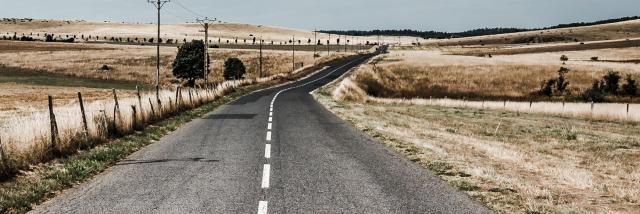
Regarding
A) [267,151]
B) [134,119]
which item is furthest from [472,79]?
[267,151]

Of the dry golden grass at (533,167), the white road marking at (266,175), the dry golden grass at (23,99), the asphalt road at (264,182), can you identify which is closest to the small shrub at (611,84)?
the dry golden grass at (533,167)

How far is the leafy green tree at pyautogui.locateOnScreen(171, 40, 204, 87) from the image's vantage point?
276ft

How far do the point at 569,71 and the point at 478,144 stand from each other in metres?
61.6

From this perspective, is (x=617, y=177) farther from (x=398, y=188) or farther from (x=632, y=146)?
(x=632, y=146)

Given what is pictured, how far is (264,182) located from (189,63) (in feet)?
255

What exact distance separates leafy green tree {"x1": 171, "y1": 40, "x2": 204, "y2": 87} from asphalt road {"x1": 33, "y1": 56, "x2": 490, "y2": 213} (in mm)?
70800

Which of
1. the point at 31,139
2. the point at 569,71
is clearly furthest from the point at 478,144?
the point at 569,71

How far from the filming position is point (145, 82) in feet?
265

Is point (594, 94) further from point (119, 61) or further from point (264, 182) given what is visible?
point (119, 61)

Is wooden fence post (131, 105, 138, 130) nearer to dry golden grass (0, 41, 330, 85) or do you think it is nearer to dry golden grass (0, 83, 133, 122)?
dry golden grass (0, 83, 133, 122)

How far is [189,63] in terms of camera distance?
84250 millimetres

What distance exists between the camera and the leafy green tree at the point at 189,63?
84.1 meters

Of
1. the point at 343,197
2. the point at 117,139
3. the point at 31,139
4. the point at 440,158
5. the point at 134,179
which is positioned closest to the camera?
the point at 343,197

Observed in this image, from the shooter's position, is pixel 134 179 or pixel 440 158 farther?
pixel 440 158
